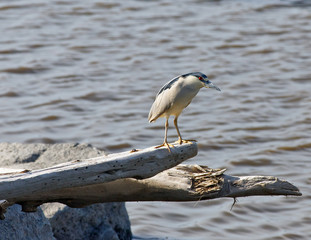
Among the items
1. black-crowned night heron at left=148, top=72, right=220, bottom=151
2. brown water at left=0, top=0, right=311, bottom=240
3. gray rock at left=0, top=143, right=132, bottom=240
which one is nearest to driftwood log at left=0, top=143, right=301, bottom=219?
black-crowned night heron at left=148, top=72, right=220, bottom=151

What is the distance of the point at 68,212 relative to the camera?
5.32 m

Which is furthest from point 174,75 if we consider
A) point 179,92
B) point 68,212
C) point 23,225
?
point 179,92

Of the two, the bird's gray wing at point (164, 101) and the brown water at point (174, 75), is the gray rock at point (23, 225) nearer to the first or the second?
the bird's gray wing at point (164, 101)

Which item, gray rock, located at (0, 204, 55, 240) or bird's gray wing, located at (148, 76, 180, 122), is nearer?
bird's gray wing, located at (148, 76, 180, 122)

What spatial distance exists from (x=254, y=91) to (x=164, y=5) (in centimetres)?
476

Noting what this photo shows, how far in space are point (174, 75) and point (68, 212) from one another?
539 cm

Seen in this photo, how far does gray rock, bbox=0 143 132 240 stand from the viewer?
528 cm

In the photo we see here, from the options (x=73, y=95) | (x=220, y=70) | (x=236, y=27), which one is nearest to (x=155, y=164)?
(x=73, y=95)

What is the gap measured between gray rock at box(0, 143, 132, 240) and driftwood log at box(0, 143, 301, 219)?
25.0 inches

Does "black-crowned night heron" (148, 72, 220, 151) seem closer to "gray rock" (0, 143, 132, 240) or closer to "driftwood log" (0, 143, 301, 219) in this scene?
"driftwood log" (0, 143, 301, 219)

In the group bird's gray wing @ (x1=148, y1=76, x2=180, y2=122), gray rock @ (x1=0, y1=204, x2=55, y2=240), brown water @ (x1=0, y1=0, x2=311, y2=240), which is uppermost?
bird's gray wing @ (x1=148, y1=76, x2=180, y2=122)

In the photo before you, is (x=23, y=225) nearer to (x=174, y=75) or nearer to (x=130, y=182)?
(x=130, y=182)

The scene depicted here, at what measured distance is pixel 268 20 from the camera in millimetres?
13305

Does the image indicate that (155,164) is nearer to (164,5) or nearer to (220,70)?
(220,70)
